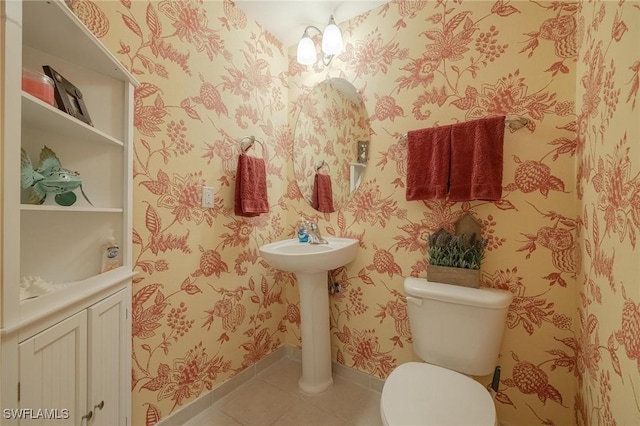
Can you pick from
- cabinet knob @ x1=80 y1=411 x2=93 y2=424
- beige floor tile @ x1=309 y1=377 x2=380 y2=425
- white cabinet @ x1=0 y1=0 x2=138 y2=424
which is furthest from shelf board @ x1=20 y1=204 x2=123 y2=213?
beige floor tile @ x1=309 y1=377 x2=380 y2=425

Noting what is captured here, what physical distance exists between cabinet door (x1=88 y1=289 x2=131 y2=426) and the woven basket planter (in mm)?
1319

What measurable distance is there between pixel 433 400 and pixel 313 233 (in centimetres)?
98

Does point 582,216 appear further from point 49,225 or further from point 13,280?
point 49,225

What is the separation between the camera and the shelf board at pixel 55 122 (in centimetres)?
66

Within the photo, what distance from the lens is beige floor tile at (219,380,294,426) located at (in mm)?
1291

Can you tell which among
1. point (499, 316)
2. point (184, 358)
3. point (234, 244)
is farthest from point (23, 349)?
point (499, 316)

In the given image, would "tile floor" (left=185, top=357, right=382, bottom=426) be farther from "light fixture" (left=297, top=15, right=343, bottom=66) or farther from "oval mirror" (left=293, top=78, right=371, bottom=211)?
"light fixture" (left=297, top=15, right=343, bottom=66)

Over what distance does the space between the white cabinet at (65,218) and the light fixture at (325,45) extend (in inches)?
38.7

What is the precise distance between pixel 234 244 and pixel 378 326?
970 mm

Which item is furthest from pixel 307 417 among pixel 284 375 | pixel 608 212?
pixel 608 212

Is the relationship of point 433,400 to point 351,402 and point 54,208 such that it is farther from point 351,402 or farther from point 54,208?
point 54,208

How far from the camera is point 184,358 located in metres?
1.26

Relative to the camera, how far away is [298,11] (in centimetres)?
153

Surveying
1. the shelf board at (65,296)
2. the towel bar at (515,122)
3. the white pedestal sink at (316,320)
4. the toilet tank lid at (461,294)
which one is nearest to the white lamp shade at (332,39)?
the towel bar at (515,122)
